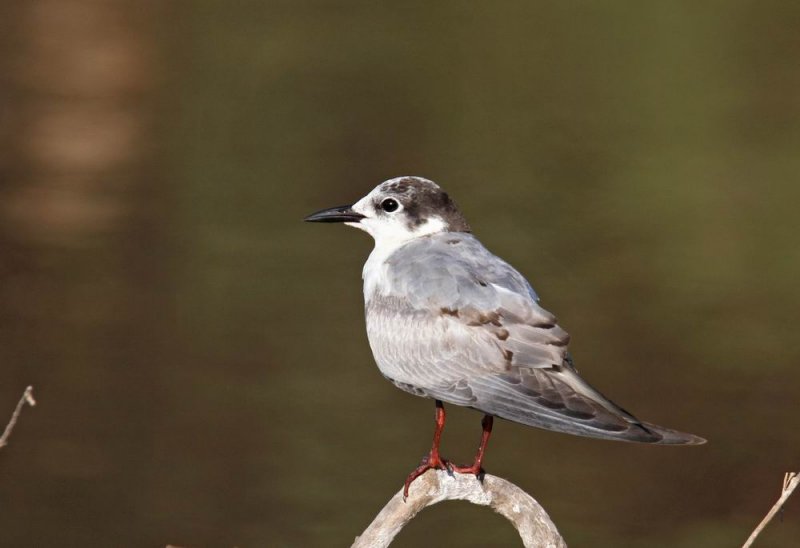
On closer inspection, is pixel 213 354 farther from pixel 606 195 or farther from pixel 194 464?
pixel 606 195

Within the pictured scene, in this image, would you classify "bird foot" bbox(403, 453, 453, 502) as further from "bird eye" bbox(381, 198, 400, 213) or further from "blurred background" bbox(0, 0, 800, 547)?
"blurred background" bbox(0, 0, 800, 547)

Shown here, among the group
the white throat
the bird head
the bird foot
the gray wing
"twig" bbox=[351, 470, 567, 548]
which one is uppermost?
the bird head

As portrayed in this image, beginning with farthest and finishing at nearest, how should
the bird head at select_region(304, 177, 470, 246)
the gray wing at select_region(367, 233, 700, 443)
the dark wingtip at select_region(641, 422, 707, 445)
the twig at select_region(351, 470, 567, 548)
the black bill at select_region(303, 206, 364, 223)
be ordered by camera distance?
1. the black bill at select_region(303, 206, 364, 223)
2. the bird head at select_region(304, 177, 470, 246)
3. the gray wing at select_region(367, 233, 700, 443)
4. the twig at select_region(351, 470, 567, 548)
5. the dark wingtip at select_region(641, 422, 707, 445)

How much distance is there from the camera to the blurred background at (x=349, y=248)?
1085cm

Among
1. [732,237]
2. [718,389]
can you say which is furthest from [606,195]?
[718,389]

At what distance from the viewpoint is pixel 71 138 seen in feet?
56.0

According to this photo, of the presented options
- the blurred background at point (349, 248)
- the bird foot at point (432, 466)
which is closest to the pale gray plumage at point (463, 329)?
the bird foot at point (432, 466)

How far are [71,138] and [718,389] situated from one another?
8.31 meters

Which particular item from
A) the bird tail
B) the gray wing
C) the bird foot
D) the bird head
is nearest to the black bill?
the bird head

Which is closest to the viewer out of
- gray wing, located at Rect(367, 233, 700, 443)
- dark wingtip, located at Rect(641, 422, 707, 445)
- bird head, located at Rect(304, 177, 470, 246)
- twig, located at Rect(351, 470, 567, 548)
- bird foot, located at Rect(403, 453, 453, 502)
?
dark wingtip, located at Rect(641, 422, 707, 445)

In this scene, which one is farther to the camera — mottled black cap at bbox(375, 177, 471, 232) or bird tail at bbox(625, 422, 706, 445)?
mottled black cap at bbox(375, 177, 471, 232)

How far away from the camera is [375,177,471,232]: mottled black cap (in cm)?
631

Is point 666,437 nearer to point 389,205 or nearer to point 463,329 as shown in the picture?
point 463,329

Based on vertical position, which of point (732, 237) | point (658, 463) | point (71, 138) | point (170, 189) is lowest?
point (658, 463)
